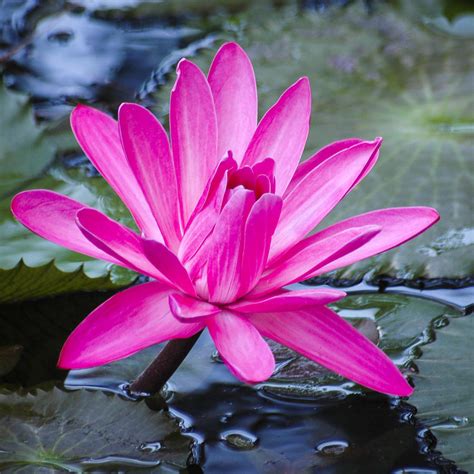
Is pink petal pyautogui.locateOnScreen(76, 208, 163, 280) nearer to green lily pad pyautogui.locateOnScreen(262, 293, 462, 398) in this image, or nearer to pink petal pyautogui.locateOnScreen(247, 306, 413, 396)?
pink petal pyautogui.locateOnScreen(247, 306, 413, 396)

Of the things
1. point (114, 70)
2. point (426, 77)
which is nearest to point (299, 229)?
point (426, 77)

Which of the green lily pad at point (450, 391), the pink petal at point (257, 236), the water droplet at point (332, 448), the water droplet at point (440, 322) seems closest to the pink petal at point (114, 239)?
the pink petal at point (257, 236)

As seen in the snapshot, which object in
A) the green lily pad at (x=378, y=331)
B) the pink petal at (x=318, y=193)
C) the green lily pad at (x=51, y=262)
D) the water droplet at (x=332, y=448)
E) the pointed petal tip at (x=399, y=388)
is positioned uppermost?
the pink petal at (x=318, y=193)

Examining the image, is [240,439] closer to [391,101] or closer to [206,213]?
[206,213]

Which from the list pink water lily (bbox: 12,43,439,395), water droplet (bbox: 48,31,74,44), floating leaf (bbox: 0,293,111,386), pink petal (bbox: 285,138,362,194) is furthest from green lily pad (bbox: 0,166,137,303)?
water droplet (bbox: 48,31,74,44)

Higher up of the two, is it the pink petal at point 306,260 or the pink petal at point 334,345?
the pink petal at point 306,260

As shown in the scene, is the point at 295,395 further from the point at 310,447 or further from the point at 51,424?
the point at 51,424

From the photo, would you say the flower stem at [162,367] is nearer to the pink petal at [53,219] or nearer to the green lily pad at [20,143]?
the pink petal at [53,219]
